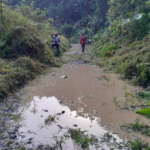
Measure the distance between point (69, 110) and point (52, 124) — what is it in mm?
725

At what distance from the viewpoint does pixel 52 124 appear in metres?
→ 3.32

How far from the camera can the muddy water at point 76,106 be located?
10.5 feet

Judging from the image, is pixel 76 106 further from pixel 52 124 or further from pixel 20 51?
pixel 20 51

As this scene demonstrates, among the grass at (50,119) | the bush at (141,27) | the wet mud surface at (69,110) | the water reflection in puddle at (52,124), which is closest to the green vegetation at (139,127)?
the wet mud surface at (69,110)

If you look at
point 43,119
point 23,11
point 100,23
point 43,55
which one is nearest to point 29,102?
point 43,119

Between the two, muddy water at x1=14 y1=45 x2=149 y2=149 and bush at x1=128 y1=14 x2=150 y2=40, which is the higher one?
bush at x1=128 y1=14 x2=150 y2=40

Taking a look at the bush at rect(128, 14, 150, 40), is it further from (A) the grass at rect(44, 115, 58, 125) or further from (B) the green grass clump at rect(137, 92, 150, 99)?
(A) the grass at rect(44, 115, 58, 125)

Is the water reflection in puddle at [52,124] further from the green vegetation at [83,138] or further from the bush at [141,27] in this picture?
the bush at [141,27]

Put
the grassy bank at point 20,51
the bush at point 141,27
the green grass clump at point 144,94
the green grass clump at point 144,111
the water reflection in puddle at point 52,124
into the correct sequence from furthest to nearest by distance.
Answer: the bush at point 141,27 → the grassy bank at point 20,51 → the green grass clump at point 144,94 → the green grass clump at point 144,111 → the water reflection in puddle at point 52,124

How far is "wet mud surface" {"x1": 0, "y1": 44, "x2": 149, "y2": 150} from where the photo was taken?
3.02m

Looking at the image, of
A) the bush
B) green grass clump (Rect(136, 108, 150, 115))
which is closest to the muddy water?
green grass clump (Rect(136, 108, 150, 115))

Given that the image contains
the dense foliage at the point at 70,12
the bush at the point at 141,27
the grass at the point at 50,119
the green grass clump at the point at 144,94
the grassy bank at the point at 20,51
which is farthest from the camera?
the dense foliage at the point at 70,12

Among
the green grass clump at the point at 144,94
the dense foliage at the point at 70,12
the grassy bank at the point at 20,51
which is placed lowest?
the green grass clump at the point at 144,94

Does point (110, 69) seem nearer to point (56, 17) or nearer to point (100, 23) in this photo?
point (100, 23)
